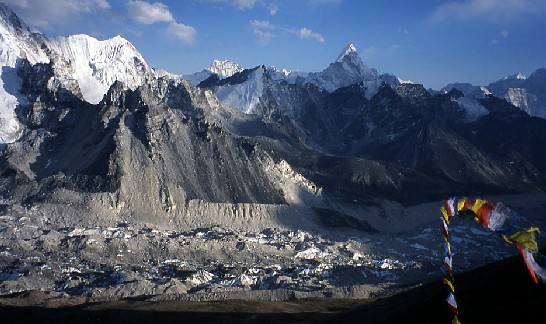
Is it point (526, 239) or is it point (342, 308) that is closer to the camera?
point (526, 239)

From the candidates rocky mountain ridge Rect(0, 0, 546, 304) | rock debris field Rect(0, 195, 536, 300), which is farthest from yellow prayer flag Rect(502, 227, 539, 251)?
rocky mountain ridge Rect(0, 0, 546, 304)

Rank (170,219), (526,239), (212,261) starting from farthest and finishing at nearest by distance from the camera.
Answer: (170,219), (212,261), (526,239)

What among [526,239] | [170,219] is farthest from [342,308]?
[526,239]

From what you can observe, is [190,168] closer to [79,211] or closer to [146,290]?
[79,211]

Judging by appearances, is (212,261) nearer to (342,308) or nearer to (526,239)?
(342,308)

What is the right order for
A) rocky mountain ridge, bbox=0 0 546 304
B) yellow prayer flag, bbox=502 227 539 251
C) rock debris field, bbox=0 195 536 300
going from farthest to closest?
rocky mountain ridge, bbox=0 0 546 304
rock debris field, bbox=0 195 536 300
yellow prayer flag, bbox=502 227 539 251

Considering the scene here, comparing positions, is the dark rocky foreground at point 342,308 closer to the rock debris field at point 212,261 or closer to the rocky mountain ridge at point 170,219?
the rock debris field at point 212,261

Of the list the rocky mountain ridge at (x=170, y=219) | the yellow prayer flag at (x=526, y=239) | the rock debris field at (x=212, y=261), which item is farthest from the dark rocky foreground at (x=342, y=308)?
the yellow prayer flag at (x=526, y=239)

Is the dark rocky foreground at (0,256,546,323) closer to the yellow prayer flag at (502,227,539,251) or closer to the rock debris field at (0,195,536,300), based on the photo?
the rock debris field at (0,195,536,300)
